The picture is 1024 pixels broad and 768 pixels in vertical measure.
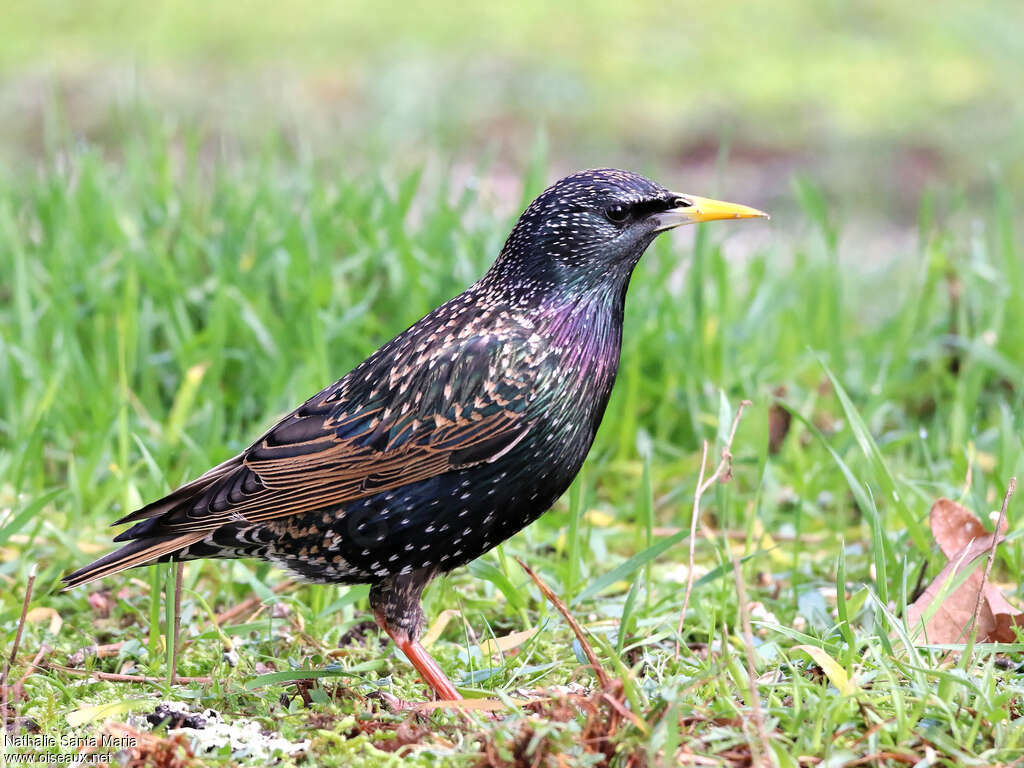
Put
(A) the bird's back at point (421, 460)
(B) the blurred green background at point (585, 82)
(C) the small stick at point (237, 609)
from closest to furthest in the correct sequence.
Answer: (A) the bird's back at point (421, 460)
(C) the small stick at point (237, 609)
(B) the blurred green background at point (585, 82)

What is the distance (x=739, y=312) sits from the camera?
525 centimetres

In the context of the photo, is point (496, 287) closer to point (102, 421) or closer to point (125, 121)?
point (102, 421)

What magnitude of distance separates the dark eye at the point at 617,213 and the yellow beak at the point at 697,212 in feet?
0.27

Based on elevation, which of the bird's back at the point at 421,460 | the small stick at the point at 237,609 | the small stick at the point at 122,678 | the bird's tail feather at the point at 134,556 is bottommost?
the small stick at the point at 237,609

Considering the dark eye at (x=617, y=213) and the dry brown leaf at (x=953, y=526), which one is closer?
the dark eye at (x=617, y=213)

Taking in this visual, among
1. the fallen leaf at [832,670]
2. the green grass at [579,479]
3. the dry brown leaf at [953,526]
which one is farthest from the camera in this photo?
the dry brown leaf at [953,526]

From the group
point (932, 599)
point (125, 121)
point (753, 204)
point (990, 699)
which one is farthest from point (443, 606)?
point (753, 204)

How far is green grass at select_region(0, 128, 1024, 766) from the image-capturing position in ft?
9.18

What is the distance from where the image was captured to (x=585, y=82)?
997cm

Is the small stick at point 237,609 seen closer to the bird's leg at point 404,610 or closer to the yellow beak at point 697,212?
the bird's leg at point 404,610

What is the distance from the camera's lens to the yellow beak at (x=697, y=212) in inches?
127

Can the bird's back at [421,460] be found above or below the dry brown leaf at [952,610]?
above

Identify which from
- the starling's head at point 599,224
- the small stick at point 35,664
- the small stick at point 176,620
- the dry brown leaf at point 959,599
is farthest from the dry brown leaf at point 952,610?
the small stick at point 35,664

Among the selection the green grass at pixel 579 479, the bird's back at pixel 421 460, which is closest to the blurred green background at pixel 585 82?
the green grass at pixel 579 479
